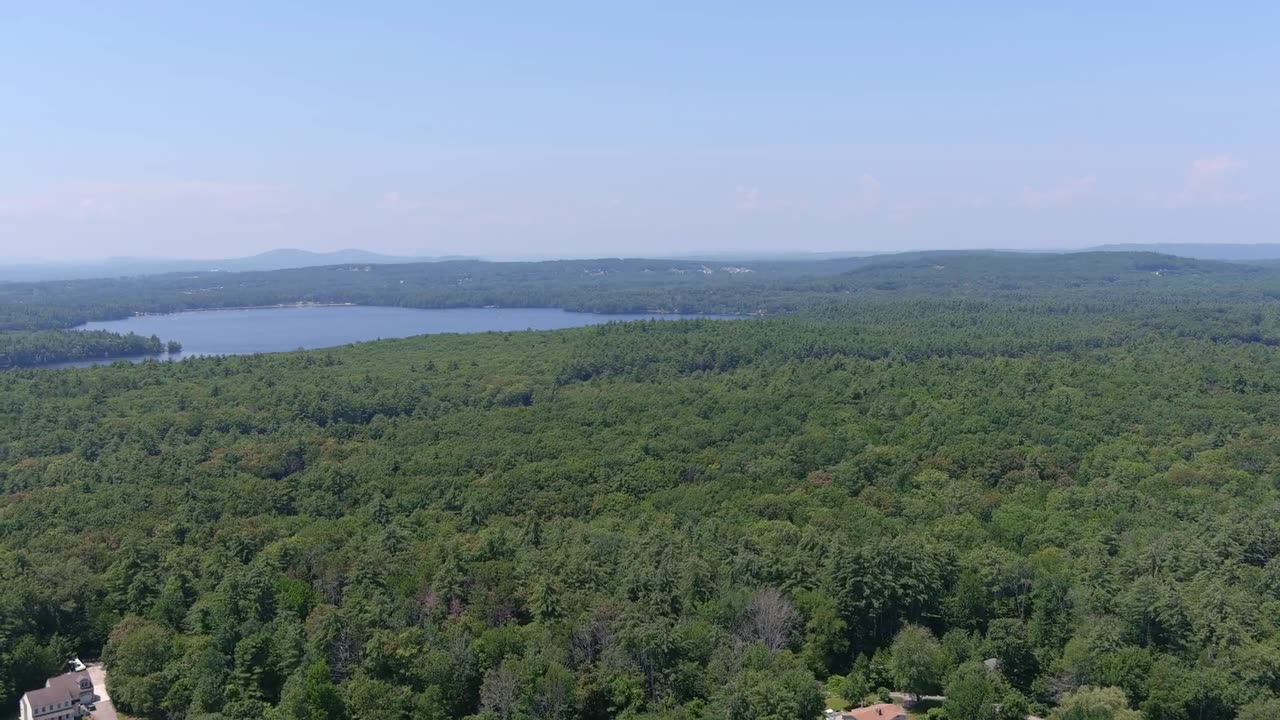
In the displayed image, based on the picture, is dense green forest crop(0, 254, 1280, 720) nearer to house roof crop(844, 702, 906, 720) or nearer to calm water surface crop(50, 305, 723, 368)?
house roof crop(844, 702, 906, 720)

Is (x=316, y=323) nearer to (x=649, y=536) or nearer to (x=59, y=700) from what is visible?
(x=649, y=536)

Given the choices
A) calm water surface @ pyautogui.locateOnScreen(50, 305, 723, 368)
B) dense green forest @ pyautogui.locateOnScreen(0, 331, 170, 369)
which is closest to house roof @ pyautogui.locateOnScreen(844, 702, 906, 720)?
calm water surface @ pyautogui.locateOnScreen(50, 305, 723, 368)

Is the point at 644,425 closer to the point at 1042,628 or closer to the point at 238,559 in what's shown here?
the point at 238,559

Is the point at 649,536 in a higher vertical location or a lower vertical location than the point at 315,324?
lower

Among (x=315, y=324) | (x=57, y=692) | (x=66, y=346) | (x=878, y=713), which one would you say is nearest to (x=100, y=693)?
(x=57, y=692)

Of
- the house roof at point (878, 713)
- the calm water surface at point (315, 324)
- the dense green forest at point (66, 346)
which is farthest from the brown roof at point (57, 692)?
the dense green forest at point (66, 346)
